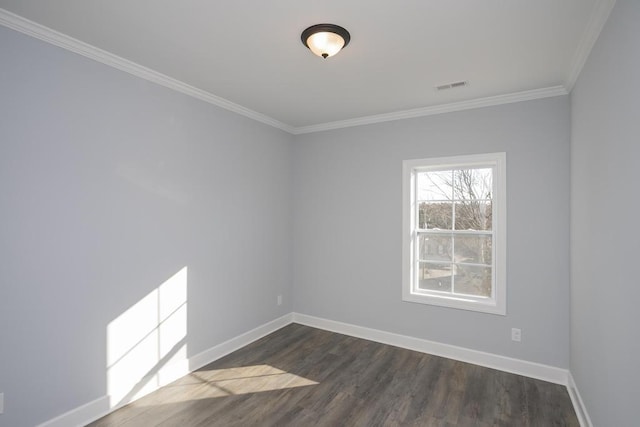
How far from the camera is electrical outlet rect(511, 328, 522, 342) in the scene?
314cm

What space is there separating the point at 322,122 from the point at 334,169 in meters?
0.64

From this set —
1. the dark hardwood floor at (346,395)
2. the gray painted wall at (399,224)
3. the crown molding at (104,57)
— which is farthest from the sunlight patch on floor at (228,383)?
the crown molding at (104,57)

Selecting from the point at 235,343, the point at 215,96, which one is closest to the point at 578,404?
the point at 235,343

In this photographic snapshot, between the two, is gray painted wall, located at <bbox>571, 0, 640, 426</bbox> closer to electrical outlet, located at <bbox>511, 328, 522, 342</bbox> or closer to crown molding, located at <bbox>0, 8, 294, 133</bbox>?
electrical outlet, located at <bbox>511, 328, 522, 342</bbox>

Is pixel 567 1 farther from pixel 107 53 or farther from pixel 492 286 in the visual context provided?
pixel 107 53

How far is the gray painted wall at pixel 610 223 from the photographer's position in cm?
147

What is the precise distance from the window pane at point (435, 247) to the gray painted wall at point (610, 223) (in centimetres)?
121

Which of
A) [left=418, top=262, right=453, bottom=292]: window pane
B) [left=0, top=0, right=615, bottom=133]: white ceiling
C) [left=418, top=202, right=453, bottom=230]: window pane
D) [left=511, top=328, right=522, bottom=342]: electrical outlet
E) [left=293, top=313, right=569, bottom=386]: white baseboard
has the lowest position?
[left=293, top=313, right=569, bottom=386]: white baseboard

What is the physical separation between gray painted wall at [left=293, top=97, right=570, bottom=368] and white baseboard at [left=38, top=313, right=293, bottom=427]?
68cm

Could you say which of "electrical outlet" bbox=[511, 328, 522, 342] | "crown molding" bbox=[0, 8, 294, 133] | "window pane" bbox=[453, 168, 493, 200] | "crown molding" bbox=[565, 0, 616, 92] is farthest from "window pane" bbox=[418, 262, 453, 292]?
"crown molding" bbox=[0, 8, 294, 133]

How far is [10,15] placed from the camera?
1.95m

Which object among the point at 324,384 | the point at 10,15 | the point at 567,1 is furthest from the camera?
the point at 324,384

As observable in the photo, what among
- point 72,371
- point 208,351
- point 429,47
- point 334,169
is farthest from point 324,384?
point 429,47

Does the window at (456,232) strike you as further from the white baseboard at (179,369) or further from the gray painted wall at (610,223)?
the white baseboard at (179,369)
